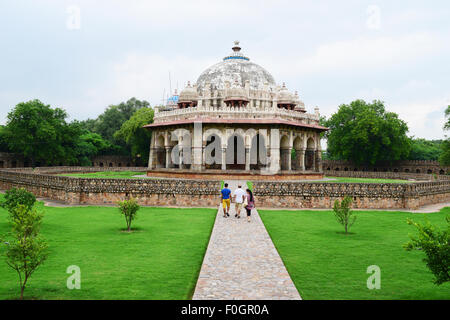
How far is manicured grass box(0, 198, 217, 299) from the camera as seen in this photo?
6.66 m

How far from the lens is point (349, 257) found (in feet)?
29.9

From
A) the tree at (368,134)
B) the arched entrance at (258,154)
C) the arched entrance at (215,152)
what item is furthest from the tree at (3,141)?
the tree at (368,134)

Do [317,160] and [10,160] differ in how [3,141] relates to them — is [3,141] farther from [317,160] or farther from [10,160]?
[317,160]

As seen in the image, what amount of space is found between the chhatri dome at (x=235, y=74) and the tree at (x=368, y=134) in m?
13.9

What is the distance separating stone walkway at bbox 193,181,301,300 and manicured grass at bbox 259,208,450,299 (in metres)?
0.32

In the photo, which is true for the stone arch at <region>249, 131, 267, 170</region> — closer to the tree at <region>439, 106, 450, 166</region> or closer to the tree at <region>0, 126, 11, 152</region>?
the tree at <region>439, 106, 450, 166</region>

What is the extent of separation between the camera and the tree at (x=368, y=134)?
46.7 m

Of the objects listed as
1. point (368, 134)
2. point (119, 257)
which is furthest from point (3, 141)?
point (119, 257)

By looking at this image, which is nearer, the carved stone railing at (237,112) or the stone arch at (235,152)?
the carved stone railing at (237,112)

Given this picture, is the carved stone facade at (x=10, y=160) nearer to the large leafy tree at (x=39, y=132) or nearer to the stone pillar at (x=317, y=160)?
the large leafy tree at (x=39, y=132)

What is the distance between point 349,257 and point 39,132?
Answer: 42.0 m

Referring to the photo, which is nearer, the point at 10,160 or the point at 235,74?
the point at 235,74

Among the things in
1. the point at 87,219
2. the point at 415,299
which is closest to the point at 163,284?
the point at 415,299

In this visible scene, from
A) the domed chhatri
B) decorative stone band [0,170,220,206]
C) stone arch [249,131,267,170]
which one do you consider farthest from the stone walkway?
stone arch [249,131,267,170]
